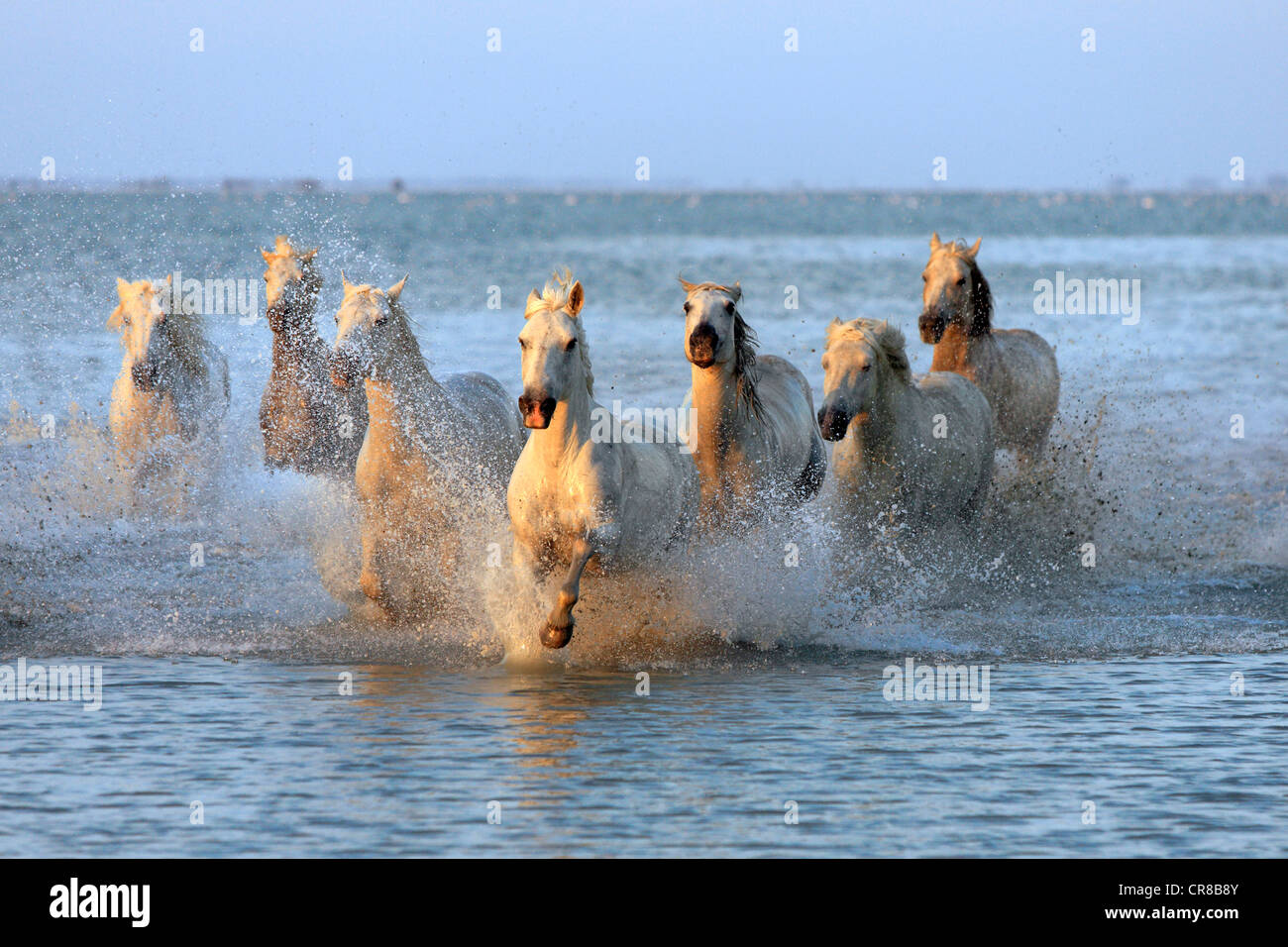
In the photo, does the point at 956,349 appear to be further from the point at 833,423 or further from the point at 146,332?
the point at 146,332

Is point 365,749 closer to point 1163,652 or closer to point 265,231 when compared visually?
point 1163,652

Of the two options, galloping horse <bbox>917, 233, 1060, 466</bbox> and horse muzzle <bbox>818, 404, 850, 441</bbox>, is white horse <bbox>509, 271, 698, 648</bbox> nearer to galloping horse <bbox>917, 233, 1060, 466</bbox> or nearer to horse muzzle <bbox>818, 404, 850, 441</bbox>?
horse muzzle <bbox>818, 404, 850, 441</bbox>

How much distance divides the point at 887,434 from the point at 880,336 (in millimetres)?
586

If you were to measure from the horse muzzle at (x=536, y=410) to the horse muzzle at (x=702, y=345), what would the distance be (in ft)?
4.97

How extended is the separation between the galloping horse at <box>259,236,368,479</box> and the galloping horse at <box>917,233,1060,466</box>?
402 cm

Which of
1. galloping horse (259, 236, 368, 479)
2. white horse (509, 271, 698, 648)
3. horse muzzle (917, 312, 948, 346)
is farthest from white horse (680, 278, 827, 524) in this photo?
horse muzzle (917, 312, 948, 346)

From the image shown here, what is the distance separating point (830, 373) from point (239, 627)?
3.59 meters

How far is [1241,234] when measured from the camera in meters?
78.2

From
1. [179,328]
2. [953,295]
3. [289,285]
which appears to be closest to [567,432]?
[289,285]

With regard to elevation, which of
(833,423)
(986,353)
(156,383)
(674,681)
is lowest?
(674,681)

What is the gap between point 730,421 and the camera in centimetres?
934

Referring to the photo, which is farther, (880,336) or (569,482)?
(880,336)

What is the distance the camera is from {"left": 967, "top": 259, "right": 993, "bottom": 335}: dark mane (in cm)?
1227
